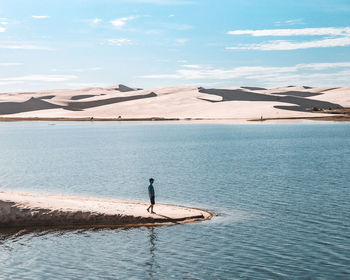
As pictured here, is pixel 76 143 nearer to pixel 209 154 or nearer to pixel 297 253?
pixel 209 154

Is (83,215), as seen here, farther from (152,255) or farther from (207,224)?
(152,255)

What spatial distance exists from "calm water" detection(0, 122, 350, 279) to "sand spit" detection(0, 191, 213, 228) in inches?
55.3

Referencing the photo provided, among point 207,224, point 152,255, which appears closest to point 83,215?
point 207,224

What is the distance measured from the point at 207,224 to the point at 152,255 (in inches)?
A: 234

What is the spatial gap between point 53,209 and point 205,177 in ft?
62.3

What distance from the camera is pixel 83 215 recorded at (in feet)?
105

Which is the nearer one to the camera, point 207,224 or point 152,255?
point 152,255

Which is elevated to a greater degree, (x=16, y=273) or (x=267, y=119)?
(x=267, y=119)

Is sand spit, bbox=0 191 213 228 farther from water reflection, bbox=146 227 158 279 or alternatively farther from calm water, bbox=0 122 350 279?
water reflection, bbox=146 227 158 279

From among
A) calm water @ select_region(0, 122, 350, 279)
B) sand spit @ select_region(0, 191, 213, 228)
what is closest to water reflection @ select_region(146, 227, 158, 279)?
calm water @ select_region(0, 122, 350, 279)

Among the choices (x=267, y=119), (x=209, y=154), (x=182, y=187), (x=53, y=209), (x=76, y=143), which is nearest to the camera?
(x=53, y=209)

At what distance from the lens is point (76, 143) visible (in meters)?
94.7

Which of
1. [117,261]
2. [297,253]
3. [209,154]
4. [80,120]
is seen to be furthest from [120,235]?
[80,120]

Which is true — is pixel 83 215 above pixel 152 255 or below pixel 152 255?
above
